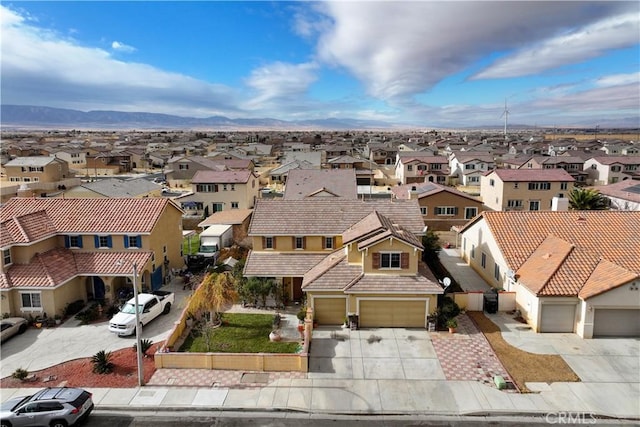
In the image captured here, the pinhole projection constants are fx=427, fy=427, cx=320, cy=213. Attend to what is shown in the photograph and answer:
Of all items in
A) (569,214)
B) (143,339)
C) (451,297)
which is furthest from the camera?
(569,214)

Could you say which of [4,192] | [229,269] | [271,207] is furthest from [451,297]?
[4,192]

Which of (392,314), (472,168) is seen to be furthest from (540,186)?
(392,314)

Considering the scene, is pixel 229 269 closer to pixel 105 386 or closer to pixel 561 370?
pixel 105 386

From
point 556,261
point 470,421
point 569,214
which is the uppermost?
point 569,214

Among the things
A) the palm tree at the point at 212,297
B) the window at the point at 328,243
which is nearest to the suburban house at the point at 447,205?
the window at the point at 328,243

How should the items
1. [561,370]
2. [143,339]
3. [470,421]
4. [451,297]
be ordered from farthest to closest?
1. [451,297]
2. [143,339]
3. [561,370]
4. [470,421]

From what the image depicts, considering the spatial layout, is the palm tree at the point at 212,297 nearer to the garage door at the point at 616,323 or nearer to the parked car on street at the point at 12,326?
the parked car on street at the point at 12,326

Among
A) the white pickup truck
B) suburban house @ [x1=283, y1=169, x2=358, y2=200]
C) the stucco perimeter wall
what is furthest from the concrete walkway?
the white pickup truck
